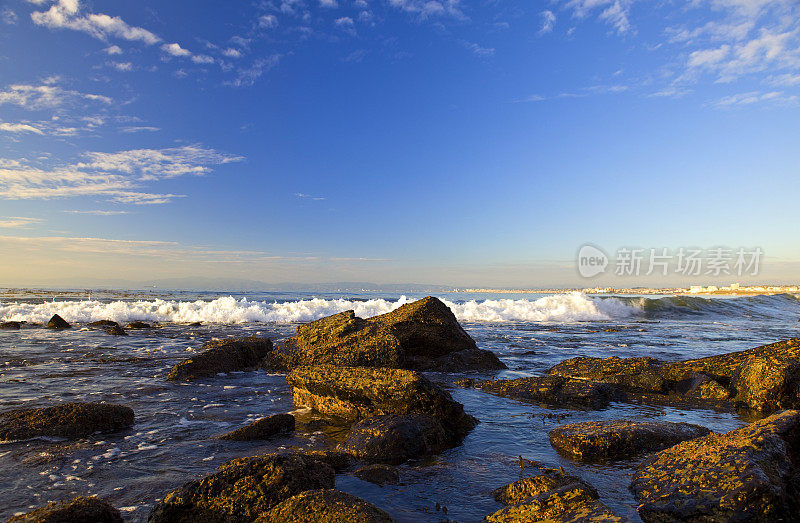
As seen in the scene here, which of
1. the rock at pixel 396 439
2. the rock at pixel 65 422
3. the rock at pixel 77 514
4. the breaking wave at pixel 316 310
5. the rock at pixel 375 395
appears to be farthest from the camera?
the breaking wave at pixel 316 310

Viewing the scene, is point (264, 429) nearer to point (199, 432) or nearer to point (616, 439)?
point (199, 432)

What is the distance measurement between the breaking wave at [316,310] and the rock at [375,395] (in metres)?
18.9

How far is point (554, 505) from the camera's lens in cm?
297

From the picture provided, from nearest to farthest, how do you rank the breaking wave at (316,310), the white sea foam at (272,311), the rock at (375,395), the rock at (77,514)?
1. the rock at (77,514)
2. the rock at (375,395)
3. the white sea foam at (272,311)
4. the breaking wave at (316,310)

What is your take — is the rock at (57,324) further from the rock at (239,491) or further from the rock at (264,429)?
the rock at (239,491)

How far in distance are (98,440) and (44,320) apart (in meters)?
22.5

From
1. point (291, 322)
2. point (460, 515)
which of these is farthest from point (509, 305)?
point (460, 515)

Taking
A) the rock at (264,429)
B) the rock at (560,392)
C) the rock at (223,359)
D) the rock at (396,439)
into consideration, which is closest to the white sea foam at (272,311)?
the rock at (223,359)

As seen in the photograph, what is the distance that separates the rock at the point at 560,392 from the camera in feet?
22.5

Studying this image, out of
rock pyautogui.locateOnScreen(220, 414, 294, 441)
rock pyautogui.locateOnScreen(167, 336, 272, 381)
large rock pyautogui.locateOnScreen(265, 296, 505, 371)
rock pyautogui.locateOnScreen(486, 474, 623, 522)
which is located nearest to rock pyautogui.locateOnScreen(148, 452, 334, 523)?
rock pyautogui.locateOnScreen(486, 474, 623, 522)

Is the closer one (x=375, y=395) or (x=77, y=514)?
(x=77, y=514)

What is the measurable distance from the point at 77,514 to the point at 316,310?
24044 mm

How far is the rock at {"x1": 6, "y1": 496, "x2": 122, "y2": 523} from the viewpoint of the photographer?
9.07ft

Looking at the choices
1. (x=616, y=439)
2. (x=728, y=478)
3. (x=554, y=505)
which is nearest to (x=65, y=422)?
(x=554, y=505)
